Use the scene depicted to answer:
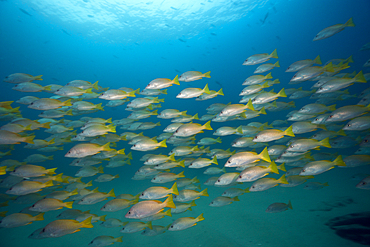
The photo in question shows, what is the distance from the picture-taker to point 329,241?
4.30 metres

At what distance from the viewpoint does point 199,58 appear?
33.6 meters

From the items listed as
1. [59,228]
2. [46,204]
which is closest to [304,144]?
[59,228]

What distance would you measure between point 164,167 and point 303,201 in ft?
21.2

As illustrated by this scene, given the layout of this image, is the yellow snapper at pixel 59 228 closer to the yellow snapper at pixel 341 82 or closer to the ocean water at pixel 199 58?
the ocean water at pixel 199 58

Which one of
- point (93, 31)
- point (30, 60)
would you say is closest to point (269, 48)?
point (93, 31)

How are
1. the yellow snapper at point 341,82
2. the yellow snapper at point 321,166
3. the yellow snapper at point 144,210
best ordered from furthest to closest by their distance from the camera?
1. the yellow snapper at point 341,82
2. the yellow snapper at point 321,166
3. the yellow snapper at point 144,210

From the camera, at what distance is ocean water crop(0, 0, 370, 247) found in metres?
5.61

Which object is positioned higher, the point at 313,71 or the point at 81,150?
the point at 313,71

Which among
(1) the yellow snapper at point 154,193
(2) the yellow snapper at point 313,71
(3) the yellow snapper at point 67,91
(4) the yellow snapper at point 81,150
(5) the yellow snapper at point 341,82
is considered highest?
(3) the yellow snapper at point 67,91

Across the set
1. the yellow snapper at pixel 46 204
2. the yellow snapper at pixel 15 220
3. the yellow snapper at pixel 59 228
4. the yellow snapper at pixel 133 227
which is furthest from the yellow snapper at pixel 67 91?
the yellow snapper at pixel 133 227

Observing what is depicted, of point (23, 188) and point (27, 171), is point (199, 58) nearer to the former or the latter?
point (27, 171)

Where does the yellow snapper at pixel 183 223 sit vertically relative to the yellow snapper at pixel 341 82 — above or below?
below

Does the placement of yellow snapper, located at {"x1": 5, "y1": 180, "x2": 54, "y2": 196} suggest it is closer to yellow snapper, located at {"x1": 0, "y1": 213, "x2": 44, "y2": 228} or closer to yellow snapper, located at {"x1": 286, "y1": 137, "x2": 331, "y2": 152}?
yellow snapper, located at {"x1": 0, "y1": 213, "x2": 44, "y2": 228}

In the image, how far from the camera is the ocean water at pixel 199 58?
5.61 meters
